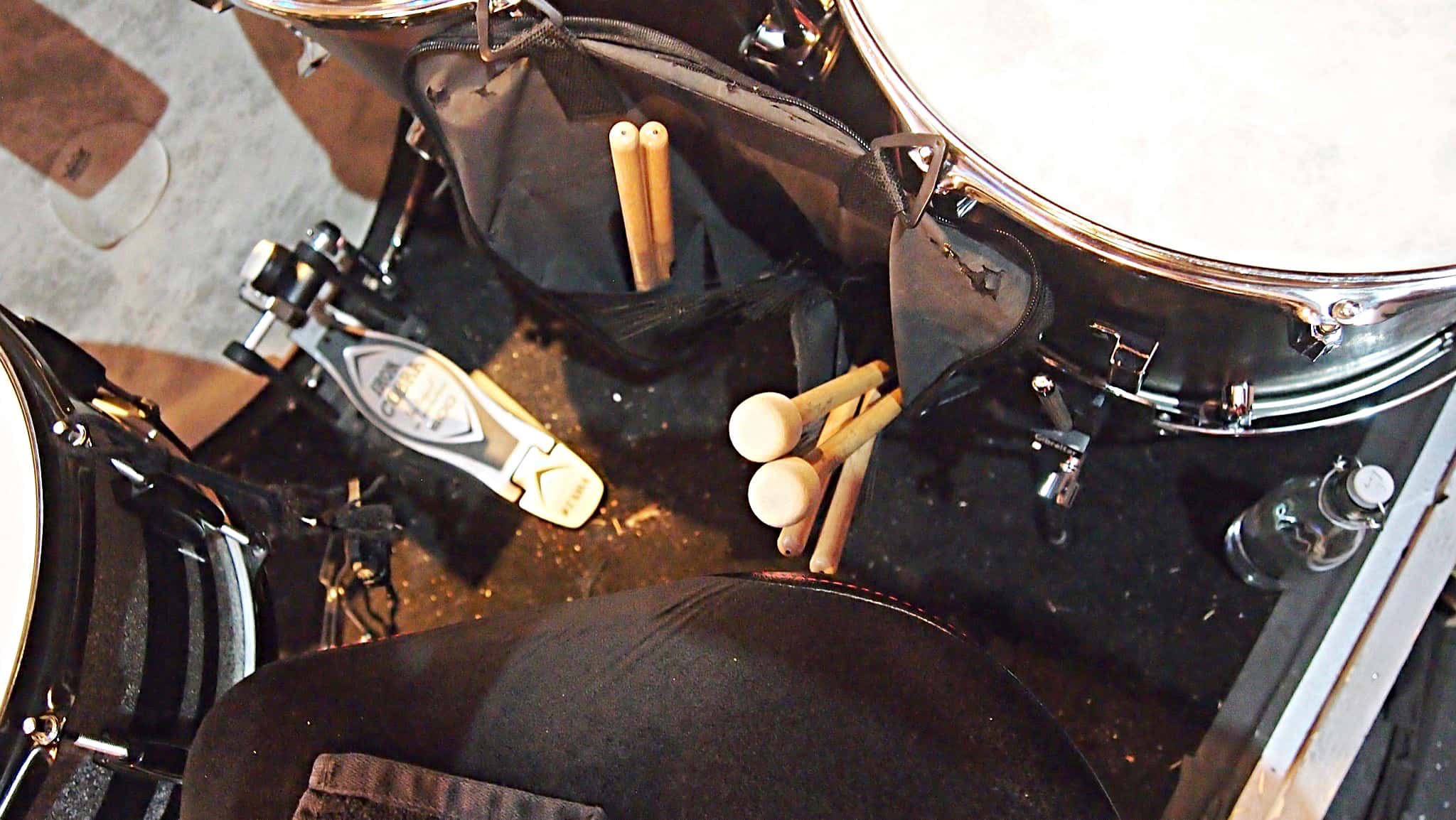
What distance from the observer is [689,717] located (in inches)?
25.7

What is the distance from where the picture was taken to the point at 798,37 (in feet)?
2.42

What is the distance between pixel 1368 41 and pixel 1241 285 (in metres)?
0.17

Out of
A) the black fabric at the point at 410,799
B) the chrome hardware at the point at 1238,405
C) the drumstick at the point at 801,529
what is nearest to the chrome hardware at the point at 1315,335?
the chrome hardware at the point at 1238,405

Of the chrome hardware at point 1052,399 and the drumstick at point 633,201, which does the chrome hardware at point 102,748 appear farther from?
the chrome hardware at point 1052,399

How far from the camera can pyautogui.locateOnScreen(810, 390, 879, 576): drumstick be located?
891mm

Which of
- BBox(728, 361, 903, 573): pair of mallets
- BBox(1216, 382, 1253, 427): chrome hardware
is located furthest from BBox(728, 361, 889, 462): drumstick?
BBox(1216, 382, 1253, 427): chrome hardware

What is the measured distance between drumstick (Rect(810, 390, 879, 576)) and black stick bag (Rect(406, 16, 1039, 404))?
85mm

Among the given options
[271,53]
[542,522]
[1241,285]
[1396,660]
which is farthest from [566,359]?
[1396,660]

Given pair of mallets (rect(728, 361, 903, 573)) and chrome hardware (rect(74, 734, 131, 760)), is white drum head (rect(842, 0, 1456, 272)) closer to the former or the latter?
pair of mallets (rect(728, 361, 903, 573))

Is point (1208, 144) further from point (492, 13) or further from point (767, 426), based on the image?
point (492, 13)

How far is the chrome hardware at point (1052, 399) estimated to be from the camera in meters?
0.80

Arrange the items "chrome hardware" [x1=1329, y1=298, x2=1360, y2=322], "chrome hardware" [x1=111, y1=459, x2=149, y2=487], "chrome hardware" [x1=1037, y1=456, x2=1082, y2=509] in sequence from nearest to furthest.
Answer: "chrome hardware" [x1=1329, y1=298, x2=1360, y2=322] → "chrome hardware" [x1=111, y1=459, x2=149, y2=487] → "chrome hardware" [x1=1037, y1=456, x2=1082, y2=509]

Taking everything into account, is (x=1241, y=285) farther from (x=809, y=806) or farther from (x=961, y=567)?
(x=961, y=567)

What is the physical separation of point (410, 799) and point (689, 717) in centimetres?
17
